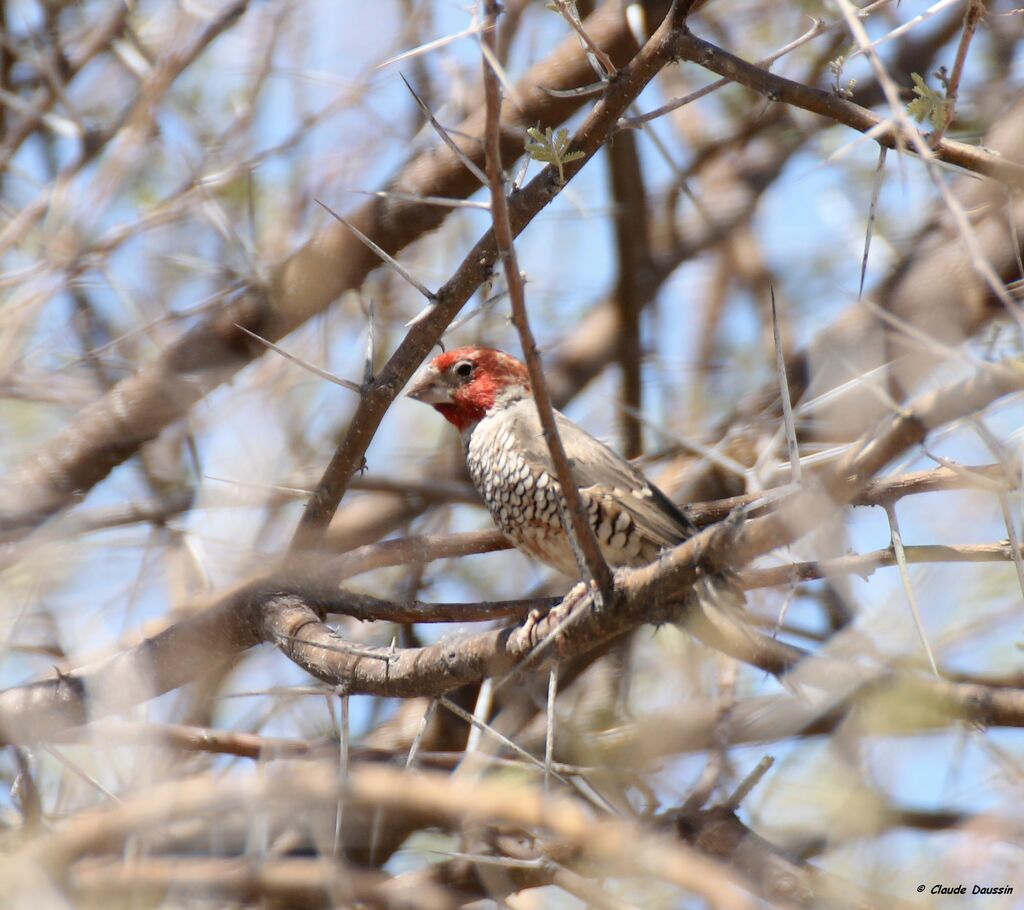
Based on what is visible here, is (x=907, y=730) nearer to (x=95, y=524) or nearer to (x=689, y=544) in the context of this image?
(x=689, y=544)

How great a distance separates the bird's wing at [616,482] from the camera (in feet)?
14.4

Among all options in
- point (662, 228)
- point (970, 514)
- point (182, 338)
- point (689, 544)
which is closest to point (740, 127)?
point (662, 228)

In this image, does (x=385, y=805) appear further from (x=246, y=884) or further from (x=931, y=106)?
(x=931, y=106)

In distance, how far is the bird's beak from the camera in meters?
5.61

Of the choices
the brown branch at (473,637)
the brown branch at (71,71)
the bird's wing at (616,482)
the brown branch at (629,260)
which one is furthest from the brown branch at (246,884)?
the brown branch at (71,71)

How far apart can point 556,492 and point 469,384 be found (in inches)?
51.7

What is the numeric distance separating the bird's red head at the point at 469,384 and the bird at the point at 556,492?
0.08 feet

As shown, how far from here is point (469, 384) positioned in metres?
5.59

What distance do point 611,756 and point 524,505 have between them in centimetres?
106

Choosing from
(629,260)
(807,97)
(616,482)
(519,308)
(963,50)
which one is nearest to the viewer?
(519,308)

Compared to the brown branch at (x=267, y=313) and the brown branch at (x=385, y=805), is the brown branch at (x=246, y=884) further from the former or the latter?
the brown branch at (x=267, y=313)

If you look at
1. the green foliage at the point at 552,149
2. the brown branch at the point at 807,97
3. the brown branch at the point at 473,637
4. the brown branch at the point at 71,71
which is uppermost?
the brown branch at the point at 71,71

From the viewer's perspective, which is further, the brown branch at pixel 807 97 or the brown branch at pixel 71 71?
the brown branch at pixel 71 71

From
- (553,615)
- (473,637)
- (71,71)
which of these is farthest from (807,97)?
(71,71)
